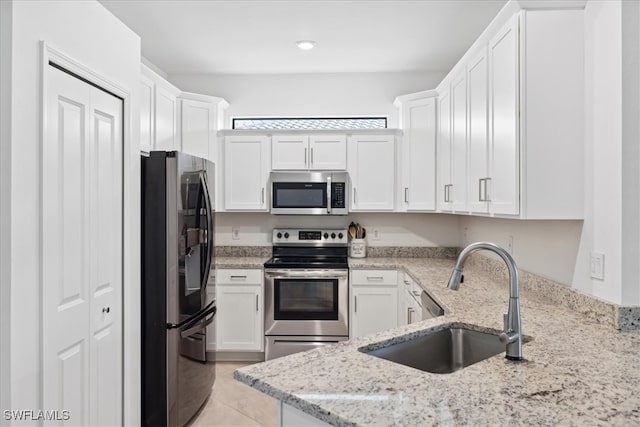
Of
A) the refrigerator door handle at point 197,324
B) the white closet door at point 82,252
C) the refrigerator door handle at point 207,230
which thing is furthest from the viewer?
the refrigerator door handle at point 207,230

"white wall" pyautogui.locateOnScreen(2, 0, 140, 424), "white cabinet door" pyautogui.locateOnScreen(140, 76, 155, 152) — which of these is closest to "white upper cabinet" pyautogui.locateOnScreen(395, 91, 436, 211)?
"white cabinet door" pyautogui.locateOnScreen(140, 76, 155, 152)

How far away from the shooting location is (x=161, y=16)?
2.84m

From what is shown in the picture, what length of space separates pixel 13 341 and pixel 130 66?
1.45 metres

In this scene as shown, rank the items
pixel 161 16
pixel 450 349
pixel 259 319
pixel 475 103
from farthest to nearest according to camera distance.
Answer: pixel 259 319
pixel 161 16
pixel 475 103
pixel 450 349

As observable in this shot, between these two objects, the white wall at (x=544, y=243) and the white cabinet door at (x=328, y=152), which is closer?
the white wall at (x=544, y=243)

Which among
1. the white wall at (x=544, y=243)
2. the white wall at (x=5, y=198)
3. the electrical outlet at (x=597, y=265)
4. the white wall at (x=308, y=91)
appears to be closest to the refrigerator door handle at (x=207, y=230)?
the white wall at (x=5, y=198)

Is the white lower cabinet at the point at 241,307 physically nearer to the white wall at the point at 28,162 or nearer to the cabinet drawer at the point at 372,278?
the cabinet drawer at the point at 372,278

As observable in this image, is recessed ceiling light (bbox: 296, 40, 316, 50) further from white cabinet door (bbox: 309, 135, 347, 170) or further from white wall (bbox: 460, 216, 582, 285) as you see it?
white wall (bbox: 460, 216, 582, 285)

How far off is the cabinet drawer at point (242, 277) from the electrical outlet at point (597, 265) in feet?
8.17

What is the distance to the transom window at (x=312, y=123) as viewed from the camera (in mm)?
4145

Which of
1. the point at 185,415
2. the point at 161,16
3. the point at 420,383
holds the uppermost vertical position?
the point at 161,16

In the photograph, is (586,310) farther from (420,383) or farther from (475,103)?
(475,103)

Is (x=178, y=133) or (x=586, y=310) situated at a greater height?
(x=178, y=133)

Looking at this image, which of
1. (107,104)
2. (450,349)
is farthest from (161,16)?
(450,349)
